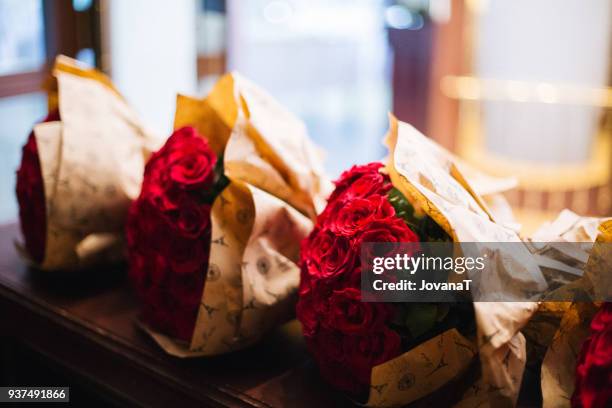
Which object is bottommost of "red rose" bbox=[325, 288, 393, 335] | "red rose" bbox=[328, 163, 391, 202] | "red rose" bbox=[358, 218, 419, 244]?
"red rose" bbox=[325, 288, 393, 335]

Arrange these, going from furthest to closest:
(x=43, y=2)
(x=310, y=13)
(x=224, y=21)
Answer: (x=310, y=13) < (x=224, y=21) < (x=43, y=2)

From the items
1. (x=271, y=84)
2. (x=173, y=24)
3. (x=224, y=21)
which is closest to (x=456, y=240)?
(x=173, y=24)

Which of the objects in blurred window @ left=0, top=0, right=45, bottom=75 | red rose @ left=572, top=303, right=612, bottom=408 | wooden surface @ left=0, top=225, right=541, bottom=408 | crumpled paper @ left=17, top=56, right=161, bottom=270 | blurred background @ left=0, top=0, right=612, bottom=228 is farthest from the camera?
blurred background @ left=0, top=0, right=612, bottom=228

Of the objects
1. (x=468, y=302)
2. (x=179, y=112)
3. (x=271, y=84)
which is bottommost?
(x=271, y=84)

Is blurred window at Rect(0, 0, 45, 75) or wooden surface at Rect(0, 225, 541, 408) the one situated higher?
blurred window at Rect(0, 0, 45, 75)

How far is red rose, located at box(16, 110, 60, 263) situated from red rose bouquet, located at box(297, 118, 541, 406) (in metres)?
0.47

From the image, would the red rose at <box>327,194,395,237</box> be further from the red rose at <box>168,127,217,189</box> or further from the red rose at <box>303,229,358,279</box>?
the red rose at <box>168,127,217,189</box>

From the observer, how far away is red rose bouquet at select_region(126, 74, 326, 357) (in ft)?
2.94

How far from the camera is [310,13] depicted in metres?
5.50

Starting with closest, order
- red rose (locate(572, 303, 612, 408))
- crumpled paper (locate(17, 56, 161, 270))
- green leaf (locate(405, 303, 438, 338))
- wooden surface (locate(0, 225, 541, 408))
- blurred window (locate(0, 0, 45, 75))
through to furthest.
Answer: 1. red rose (locate(572, 303, 612, 408))
2. green leaf (locate(405, 303, 438, 338))
3. wooden surface (locate(0, 225, 541, 408))
4. crumpled paper (locate(17, 56, 161, 270))
5. blurred window (locate(0, 0, 45, 75))

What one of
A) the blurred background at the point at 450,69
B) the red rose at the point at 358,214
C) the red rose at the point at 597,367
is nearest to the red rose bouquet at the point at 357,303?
the red rose at the point at 358,214

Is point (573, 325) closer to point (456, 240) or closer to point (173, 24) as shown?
point (456, 240)

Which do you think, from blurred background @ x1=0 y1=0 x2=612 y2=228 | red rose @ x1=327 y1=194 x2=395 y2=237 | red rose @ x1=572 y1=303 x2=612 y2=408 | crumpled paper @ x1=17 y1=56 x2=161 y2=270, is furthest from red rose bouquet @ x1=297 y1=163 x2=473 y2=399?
blurred background @ x1=0 y1=0 x2=612 y2=228

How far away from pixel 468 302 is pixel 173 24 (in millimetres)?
2654
